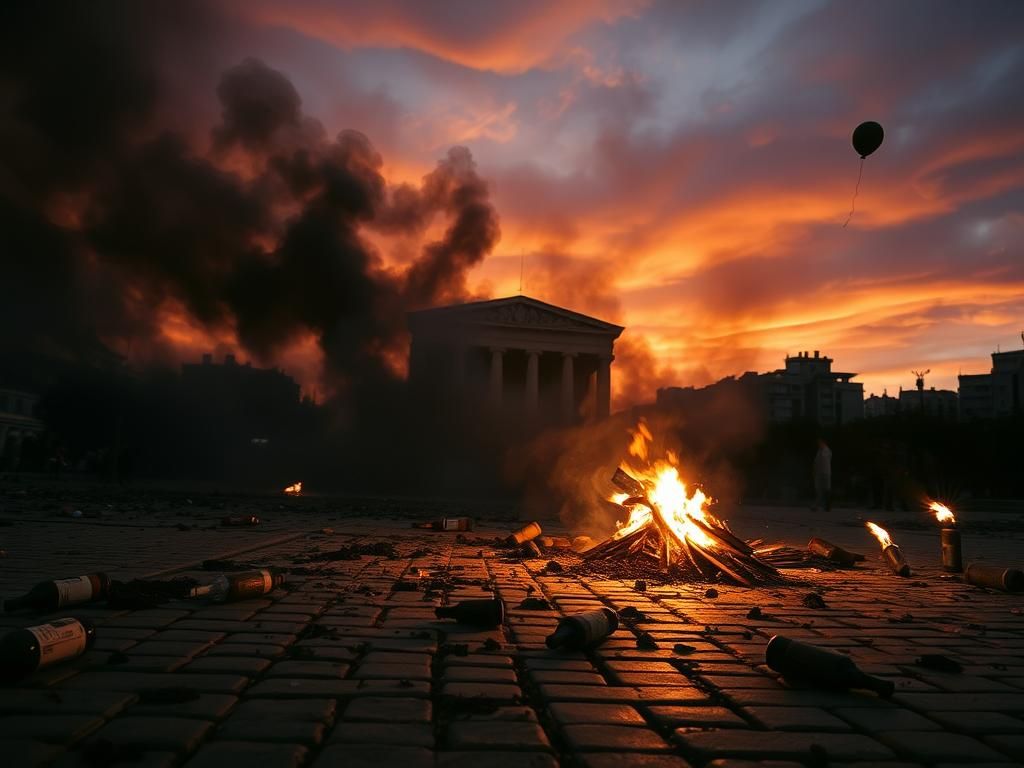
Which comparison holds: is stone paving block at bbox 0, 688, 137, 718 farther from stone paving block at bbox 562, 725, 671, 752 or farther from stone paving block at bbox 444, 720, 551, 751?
stone paving block at bbox 562, 725, 671, 752

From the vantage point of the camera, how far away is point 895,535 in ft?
52.3

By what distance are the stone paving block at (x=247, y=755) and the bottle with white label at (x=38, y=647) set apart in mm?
1323

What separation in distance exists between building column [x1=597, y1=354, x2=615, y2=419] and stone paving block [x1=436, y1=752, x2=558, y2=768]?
59085 mm

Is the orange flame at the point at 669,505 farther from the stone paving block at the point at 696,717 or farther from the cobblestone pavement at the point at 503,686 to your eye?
the stone paving block at the point at 696,717

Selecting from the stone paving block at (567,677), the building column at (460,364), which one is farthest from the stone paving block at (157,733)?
the building column at (460,364)

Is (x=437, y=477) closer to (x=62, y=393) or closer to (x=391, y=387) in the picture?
(x=391, y=387)

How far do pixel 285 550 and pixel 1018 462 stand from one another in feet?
176

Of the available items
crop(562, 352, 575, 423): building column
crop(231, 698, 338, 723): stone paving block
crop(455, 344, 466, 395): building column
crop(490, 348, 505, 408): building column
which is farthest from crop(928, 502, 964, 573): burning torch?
crop(562, 352, 575, 423): building column

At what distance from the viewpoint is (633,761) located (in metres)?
2.55

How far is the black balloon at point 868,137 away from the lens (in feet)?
33.0

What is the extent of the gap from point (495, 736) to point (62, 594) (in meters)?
3.65

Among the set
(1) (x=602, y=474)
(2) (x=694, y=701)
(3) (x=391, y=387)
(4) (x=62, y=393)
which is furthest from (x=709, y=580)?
(4) (x=62, y=393)

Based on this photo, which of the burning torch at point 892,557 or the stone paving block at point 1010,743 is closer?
the stone paving block at point 1010,743

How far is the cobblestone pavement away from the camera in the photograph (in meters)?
2.63
